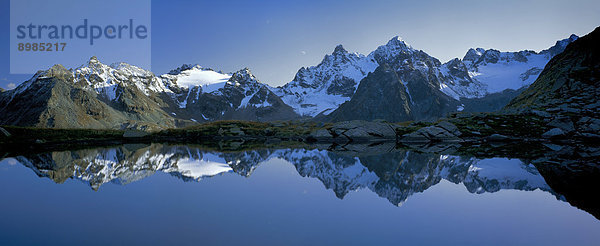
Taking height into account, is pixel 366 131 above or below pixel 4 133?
above

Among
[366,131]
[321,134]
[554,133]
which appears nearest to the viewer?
[554,133]

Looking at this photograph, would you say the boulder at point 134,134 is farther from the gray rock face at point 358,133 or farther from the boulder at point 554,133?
the boulder at point 554,133

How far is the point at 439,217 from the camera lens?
251 inches

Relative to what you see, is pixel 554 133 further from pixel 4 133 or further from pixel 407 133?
pixel 4 133

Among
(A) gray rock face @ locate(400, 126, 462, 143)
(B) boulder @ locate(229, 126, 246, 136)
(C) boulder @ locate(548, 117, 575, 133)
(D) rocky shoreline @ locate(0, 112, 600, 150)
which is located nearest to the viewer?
(D) rocky shoreline @ locate(0, 112, 600, 150)

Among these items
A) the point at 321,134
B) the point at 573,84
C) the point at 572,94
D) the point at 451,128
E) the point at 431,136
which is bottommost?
the point at 321,134

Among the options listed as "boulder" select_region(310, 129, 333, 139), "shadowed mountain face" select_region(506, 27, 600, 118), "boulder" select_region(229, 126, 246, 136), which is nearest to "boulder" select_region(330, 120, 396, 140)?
"boulder" select_region(310, 129, 333, 139)

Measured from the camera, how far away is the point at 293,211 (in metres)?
Result: 6.79

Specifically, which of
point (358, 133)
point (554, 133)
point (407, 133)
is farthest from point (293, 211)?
point (554, 133)

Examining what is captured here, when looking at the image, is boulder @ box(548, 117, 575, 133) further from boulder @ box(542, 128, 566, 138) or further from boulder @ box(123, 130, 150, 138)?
boulder @ box(123, 130, 150, 138)

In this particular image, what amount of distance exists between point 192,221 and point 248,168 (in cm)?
776

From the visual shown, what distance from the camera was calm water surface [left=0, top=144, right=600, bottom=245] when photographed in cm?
526

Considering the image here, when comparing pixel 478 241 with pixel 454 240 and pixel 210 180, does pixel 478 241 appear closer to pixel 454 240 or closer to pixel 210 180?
pixel 454 240

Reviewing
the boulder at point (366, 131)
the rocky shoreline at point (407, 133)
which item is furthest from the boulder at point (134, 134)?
the boulder at point (366, 131)
